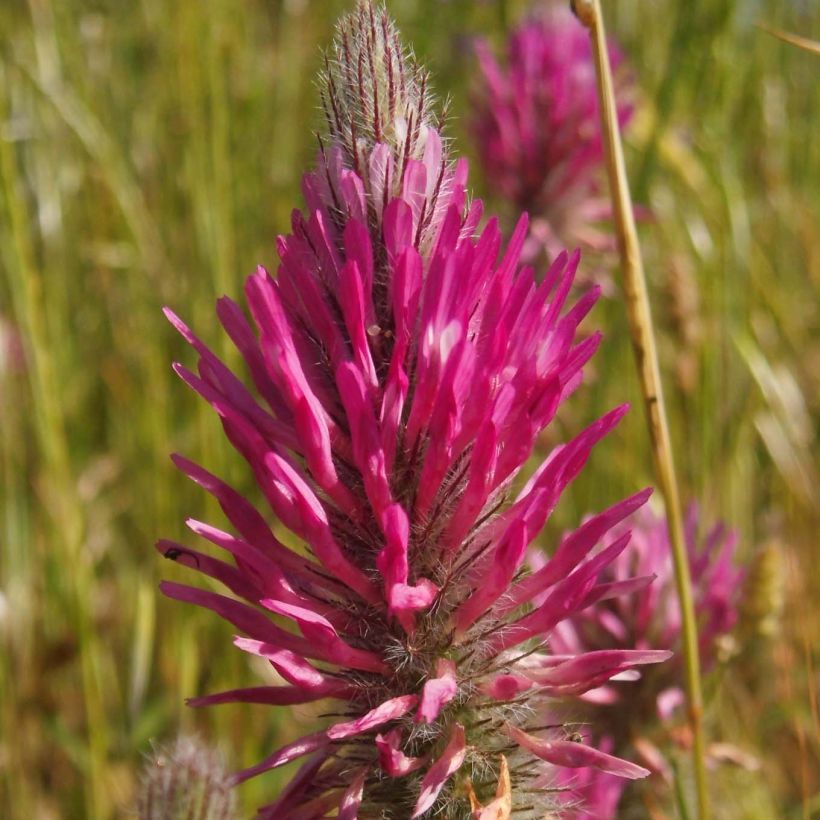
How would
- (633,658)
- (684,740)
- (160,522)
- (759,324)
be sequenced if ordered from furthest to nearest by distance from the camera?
(759,324), (160,522), (684,740), (633,658)

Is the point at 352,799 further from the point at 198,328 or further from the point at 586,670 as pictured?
the point at 198,328

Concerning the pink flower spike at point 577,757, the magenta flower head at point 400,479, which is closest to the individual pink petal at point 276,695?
the magenta flower head at point 400,479

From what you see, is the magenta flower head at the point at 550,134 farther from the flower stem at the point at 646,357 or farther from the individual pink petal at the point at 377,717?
the individual pink petal at the point at 377,717

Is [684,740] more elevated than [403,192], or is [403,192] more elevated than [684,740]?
[403,192]

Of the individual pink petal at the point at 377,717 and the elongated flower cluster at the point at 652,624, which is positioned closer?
the individual pink petal at the point at 377,717

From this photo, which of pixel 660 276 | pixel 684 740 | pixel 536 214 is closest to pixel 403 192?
pixel 684 740

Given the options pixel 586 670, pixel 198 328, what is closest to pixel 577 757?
pixel 586 670

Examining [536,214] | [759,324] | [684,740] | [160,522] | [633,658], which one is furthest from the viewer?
[759,324]

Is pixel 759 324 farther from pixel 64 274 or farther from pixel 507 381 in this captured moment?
pixel 507 381

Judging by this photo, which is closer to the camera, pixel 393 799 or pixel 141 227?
pixel 393 799
